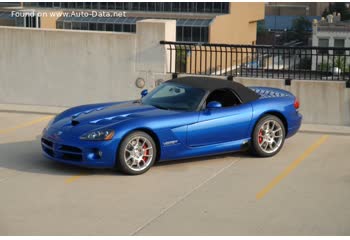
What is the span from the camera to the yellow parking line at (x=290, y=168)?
8422 millimetres

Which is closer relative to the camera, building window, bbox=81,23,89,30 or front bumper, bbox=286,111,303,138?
front bumper, bbox=286,111,303,138

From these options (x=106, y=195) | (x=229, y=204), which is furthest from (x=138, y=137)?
(x=229, y=204)

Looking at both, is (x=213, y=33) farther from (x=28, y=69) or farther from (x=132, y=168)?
(x=132, y=168)

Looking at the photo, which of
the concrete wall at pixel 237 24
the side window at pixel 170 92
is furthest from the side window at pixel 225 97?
the concrete wall at pixel 237 24

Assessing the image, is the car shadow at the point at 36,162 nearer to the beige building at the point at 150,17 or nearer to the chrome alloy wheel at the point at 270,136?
the chrome alloy wheel at the point at 270,136

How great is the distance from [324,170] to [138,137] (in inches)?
101

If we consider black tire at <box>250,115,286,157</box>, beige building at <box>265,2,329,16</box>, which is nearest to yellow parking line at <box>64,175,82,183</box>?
black tire at <box>250,115,286,157</box>

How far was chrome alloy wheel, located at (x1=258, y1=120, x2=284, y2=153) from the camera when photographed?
10.0 meters

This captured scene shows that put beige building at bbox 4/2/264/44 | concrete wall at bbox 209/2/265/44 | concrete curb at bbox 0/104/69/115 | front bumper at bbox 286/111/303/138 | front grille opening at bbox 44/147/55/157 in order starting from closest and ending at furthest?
1. front grille opening at bbox 44/147/55/157
2. front bumper at bbox 286/111/303/138
3. concrete curb at bbox 0/104/69/115
4. beige building at bbox 4/2/264/44
5. concrete wall at bbox 209/2/265/44

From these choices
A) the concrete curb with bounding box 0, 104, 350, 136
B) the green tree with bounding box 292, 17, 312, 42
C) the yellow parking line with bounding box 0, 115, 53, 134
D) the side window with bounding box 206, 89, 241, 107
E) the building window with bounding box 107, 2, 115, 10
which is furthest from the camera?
the green tree with bounding box 292, 17, 312, 42

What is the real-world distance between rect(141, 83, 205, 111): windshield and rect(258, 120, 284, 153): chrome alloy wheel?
41.5 inches

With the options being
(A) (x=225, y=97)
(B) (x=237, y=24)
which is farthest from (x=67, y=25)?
(A) (x=225, y=97)

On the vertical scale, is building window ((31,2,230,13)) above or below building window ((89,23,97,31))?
above

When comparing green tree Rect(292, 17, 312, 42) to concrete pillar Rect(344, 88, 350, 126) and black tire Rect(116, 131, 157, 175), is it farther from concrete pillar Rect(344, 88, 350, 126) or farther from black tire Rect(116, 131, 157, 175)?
black tire Rect(116, 131, 157, 175)
